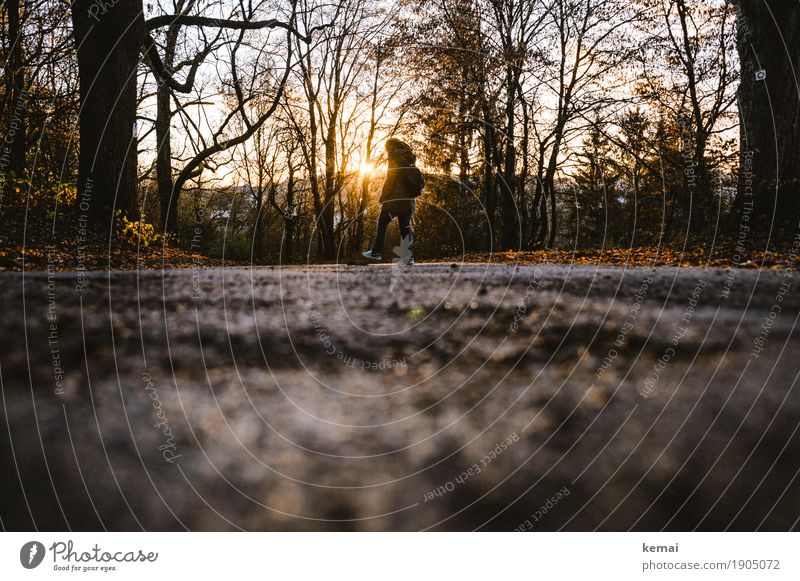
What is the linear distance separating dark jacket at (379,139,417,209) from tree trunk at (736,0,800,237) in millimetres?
5506

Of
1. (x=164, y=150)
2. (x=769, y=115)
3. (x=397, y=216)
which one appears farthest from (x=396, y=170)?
(x=164, y=150)

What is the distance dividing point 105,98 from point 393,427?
761 cm

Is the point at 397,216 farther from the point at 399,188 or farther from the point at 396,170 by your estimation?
the point at 396,170

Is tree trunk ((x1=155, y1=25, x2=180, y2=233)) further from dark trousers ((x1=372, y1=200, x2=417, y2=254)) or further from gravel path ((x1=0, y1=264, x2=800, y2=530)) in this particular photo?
gravel path ((x1=0, y1=264, x2=800, y2=530))

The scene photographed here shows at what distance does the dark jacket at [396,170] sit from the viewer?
7492 mm

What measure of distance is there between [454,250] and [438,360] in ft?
64.6

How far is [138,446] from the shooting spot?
777 mm

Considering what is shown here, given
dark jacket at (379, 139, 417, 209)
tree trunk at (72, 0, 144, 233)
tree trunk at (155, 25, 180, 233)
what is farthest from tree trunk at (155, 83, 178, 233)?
dark jacket at (379, 139, 417, 209)

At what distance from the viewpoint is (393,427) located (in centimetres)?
90

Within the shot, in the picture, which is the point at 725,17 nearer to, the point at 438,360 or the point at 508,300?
the point at 508,300

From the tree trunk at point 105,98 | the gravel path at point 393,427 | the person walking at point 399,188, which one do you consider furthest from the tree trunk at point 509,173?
the gravel path at point 393,427

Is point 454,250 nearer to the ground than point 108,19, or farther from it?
nearer to the ground

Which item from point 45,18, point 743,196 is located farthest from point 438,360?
point 45,18

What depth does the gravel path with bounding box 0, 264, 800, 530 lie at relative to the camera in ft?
2.29
